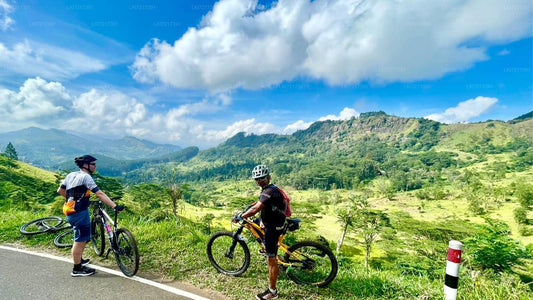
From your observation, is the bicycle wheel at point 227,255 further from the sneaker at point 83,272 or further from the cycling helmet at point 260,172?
the sneaker at point 83,272

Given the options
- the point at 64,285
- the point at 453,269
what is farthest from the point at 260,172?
the point at 64,285

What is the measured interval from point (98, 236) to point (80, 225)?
4.26ft

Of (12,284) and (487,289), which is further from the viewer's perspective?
(12,284)

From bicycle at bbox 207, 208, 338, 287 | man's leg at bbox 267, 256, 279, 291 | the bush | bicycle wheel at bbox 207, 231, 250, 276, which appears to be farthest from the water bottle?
the bush

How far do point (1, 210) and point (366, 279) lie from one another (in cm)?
1507

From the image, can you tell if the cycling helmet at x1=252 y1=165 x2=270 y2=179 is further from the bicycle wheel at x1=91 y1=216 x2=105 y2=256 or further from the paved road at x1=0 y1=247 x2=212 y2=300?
the bicycle wheel at x1=91 y1=216 x2=105 y2=256

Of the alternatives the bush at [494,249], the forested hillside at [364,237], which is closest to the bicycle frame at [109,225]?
the forested hillside at [364,237]

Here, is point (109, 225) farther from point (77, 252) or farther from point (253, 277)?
point (253, 277)

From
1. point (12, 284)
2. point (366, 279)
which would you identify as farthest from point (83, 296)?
point (366, 279)

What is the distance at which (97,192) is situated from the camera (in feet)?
17.8

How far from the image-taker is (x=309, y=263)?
17.0ft

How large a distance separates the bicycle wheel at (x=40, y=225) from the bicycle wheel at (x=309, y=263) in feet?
26.3

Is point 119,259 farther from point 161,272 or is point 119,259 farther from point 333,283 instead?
point 333,283

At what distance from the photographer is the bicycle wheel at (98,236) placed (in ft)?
21.1
